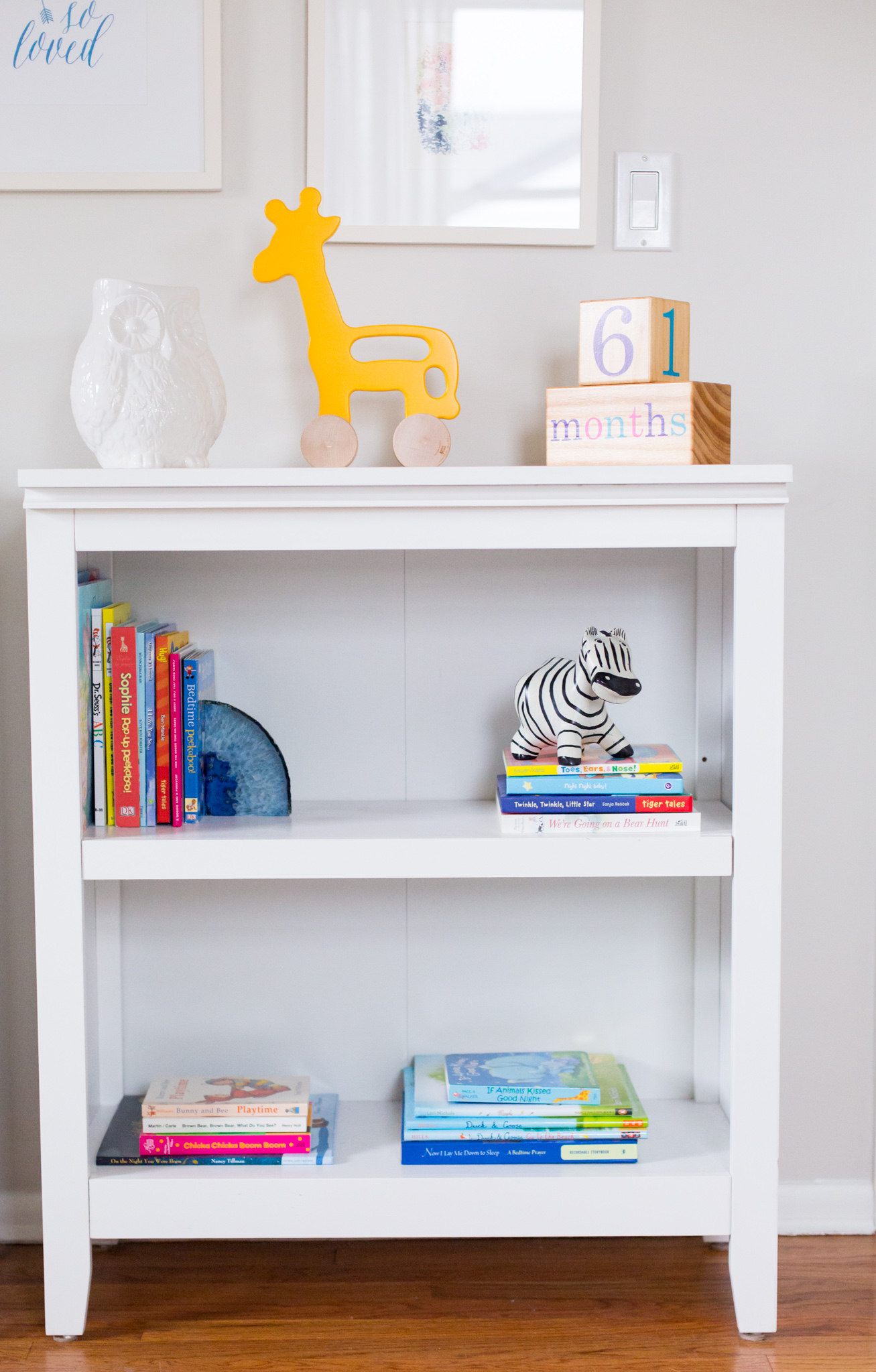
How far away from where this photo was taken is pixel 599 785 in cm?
126

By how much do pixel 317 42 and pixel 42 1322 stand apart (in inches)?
61.0

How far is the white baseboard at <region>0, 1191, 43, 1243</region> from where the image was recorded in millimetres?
1481

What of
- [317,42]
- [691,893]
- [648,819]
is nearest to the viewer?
[648,819]

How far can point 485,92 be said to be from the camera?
54.9 inches

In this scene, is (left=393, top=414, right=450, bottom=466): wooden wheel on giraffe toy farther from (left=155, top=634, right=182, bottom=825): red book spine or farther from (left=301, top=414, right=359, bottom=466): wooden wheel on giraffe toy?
(left=155, top=634, right=182, bottom=825): red book spine

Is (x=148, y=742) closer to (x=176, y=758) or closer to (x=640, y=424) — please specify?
(x=176, y=758)

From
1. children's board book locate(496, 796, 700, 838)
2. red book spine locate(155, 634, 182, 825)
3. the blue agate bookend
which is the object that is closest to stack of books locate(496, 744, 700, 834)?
children's board book locate(496, 796, 700, 838)

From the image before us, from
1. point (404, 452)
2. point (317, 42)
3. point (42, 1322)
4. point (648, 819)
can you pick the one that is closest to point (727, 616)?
point (648, 819)

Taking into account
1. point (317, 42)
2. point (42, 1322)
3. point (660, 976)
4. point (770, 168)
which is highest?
point (317, 42)

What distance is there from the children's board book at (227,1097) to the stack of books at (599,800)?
42 centimetres

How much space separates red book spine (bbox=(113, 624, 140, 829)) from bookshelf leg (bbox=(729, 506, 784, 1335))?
67 centimetres

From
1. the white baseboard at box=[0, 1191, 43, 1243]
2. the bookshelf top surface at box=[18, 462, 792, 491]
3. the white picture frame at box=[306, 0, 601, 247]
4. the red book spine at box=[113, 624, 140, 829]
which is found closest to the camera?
the bookshelf top surface at box=[18, 462, 792, 491]

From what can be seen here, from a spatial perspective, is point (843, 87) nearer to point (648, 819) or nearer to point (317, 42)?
point (317, 42)

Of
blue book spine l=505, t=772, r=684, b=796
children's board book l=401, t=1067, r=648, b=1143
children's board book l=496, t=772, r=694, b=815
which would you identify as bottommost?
children's board book l=401, t=1067, r=648, b=1143
